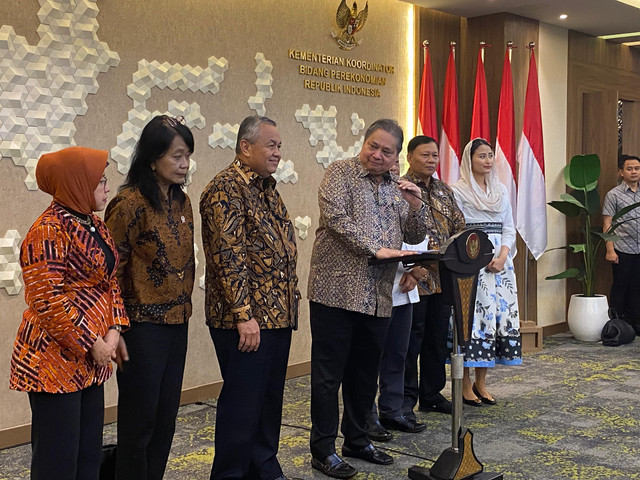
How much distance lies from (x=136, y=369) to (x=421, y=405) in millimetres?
2390

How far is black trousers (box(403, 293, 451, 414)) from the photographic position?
14.6 ft

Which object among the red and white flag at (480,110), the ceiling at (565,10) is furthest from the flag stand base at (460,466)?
the ceiling at (565,10)

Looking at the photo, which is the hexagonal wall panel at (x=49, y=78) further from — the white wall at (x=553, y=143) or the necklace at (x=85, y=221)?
the white wall at (x=553, y=143)

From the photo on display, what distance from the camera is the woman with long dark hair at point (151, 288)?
8.74 feet

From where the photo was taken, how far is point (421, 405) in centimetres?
466

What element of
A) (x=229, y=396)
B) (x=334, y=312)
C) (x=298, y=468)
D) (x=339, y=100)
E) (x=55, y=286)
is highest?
(x=339, y=100)

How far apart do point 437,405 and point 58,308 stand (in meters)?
2.83

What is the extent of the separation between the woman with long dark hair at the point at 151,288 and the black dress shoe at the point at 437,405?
217 centimetres

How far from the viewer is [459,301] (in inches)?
127

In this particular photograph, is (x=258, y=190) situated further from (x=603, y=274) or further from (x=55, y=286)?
(x=603, y=274)

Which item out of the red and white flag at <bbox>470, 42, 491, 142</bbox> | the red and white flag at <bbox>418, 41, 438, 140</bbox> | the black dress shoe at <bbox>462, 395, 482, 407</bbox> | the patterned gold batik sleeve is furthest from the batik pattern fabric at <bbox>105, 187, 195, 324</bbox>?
the red and white flag at <bbox>470, 42, 491, 142</bbox>

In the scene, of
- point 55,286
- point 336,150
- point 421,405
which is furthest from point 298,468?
point 336,150

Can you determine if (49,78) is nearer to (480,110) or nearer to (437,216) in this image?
(437,216)

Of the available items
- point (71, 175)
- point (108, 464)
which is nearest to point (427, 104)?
point (108, 464)
